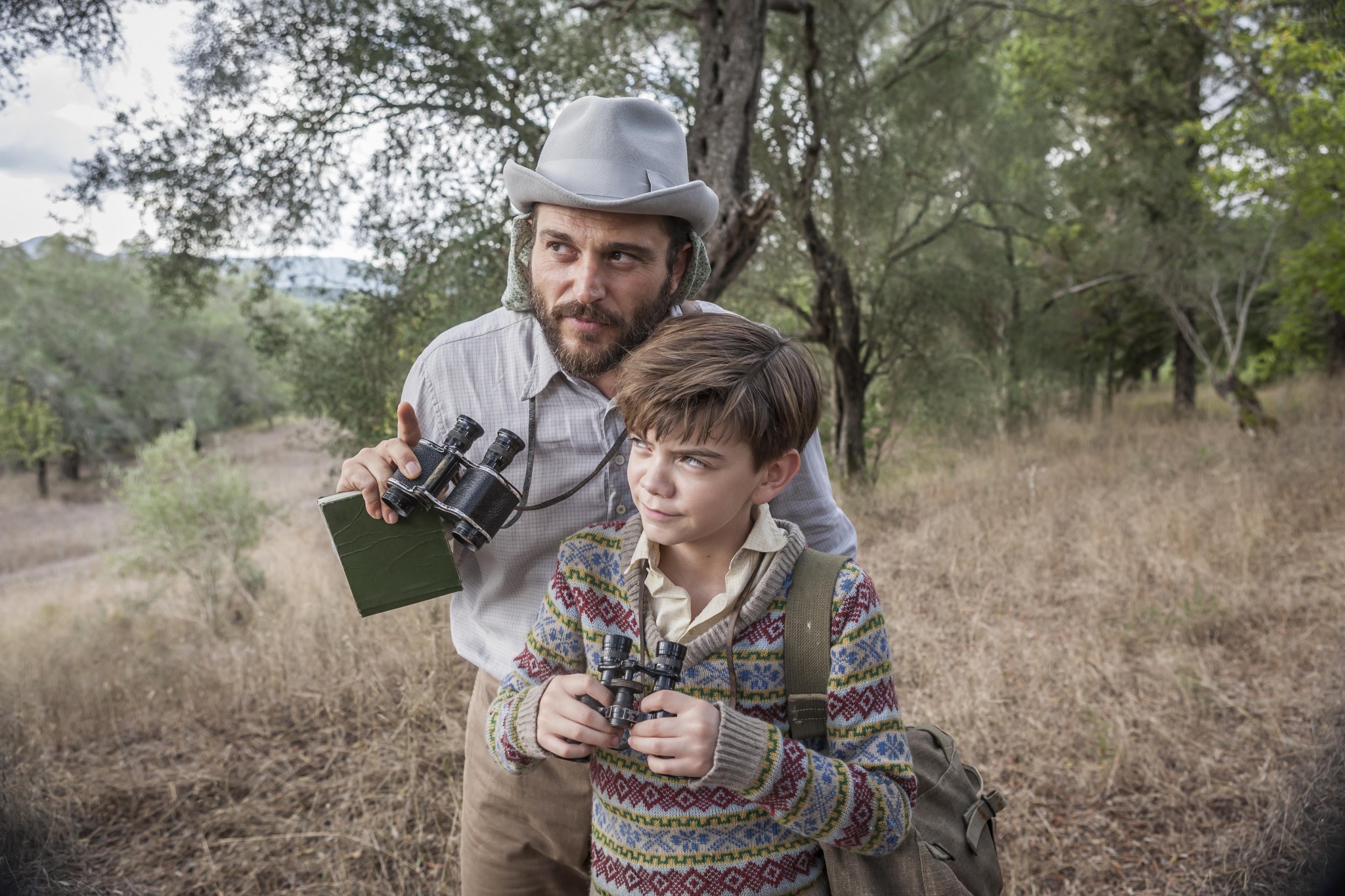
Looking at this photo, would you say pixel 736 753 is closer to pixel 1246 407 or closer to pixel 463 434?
pixel 463 434

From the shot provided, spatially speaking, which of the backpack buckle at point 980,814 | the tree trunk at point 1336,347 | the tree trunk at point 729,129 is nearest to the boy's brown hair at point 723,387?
the backpack buckle at point 980,814

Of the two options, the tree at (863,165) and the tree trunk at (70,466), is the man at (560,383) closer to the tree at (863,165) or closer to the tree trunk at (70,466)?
the tree at (863,165)

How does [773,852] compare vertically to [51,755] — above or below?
above

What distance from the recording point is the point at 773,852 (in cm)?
152

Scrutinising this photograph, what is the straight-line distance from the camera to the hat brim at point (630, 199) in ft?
6.35

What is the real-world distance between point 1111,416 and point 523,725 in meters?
18.1

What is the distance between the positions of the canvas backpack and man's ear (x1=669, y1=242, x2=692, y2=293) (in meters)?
0.88

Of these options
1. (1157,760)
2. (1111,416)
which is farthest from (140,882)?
(1111,416)

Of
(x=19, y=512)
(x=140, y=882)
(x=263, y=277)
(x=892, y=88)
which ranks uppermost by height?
(x=892, y=88)

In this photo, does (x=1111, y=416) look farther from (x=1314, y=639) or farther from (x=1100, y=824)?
(x=1100, y=824)

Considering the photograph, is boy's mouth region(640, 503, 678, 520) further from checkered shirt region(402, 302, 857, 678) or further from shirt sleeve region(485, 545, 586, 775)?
checkered shirt region(402, 302, 857, 678)

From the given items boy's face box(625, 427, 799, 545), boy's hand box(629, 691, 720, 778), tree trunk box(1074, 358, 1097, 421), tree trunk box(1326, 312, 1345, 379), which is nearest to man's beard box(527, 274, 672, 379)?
boy's face box(625, 427, 799, 545)

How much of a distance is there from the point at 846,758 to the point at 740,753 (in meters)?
0.26

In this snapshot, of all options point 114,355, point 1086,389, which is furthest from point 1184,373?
point 114,355
